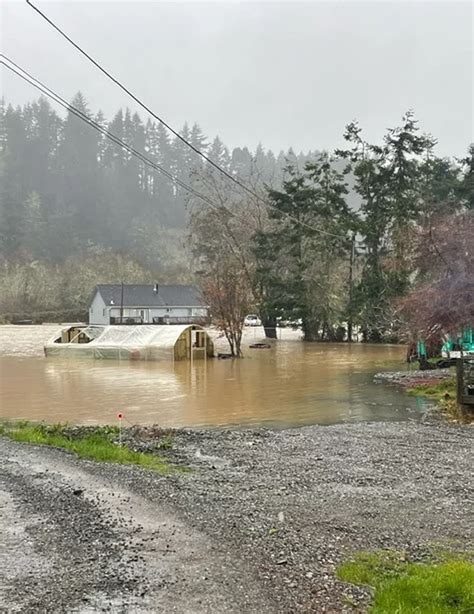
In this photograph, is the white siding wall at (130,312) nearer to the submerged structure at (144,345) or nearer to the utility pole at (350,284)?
the utility pole at (350,284)

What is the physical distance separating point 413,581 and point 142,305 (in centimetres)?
7421

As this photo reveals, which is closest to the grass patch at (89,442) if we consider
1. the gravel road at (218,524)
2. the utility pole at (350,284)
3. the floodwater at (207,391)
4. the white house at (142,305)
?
the gravel road at (218,524)

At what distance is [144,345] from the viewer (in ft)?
108

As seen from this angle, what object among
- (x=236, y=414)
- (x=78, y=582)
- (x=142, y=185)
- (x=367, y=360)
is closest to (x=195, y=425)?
(x=236, y=414)

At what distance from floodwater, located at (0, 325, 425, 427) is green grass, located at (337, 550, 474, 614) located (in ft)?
31.8

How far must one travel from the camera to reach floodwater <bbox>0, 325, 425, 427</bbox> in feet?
52.2

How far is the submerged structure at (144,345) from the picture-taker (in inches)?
1286

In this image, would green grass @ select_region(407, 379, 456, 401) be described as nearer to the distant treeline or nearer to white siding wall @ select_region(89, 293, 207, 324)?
white siding wall @ select_region(89, 293, 207, 324)

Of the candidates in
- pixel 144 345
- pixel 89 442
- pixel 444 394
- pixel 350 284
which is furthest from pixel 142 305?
pixel 89 442

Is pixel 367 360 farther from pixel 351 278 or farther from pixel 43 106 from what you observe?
pixel 43 106

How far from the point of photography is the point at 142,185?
141625 mm

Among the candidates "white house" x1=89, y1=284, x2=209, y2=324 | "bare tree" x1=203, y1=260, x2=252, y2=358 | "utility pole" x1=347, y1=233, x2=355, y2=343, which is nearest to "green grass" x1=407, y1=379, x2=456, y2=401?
"bare tree" x1=203, y1=260, x2=252, y2=358

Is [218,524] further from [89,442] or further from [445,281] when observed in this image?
[445,281]

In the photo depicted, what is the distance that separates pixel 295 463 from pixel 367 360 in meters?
24.1
